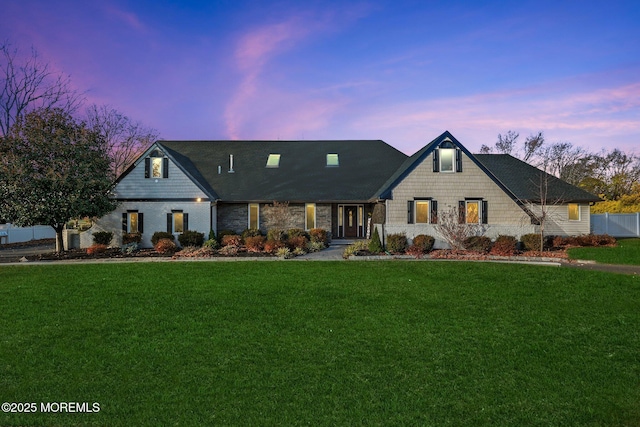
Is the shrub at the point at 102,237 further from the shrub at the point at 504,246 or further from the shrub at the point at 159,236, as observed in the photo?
the shrub at the point at 504,246

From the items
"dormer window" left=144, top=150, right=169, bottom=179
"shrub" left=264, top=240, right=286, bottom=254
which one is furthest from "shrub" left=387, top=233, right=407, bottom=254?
"dormer window" left=144, top=150, right=169, bottom=179

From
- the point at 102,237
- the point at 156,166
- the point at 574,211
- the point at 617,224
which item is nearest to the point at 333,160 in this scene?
the point at 156,166

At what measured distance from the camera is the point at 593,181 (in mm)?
39000

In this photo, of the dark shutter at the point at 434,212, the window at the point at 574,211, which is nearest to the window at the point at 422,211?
the dark shutter at the point at 434,212

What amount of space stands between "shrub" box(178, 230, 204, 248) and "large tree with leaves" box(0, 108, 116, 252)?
13.8 feet

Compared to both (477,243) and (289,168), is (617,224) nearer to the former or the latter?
(477,243)

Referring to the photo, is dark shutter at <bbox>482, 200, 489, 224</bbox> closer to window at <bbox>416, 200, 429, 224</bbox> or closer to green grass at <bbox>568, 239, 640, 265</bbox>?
window at <bbox>416, 200, 429, 224</bbox>

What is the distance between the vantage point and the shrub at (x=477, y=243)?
58.1 ft

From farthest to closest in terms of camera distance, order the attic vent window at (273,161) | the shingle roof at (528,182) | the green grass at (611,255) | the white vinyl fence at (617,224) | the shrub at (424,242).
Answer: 1. the white vinyl fence at (617,224)
2. the attic vent window at (273,161)
3. the shingle roof at (528,182)
4. the shrub at (424,242)
5. the green grass at (611,255)

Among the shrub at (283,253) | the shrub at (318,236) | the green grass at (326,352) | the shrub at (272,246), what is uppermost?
the shrub at (318,236)

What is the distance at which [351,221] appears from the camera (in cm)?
2459

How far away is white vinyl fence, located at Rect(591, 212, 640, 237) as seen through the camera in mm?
27422

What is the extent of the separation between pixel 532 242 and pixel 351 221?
410 inches

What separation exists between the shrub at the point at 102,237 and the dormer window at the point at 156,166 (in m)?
3.84
